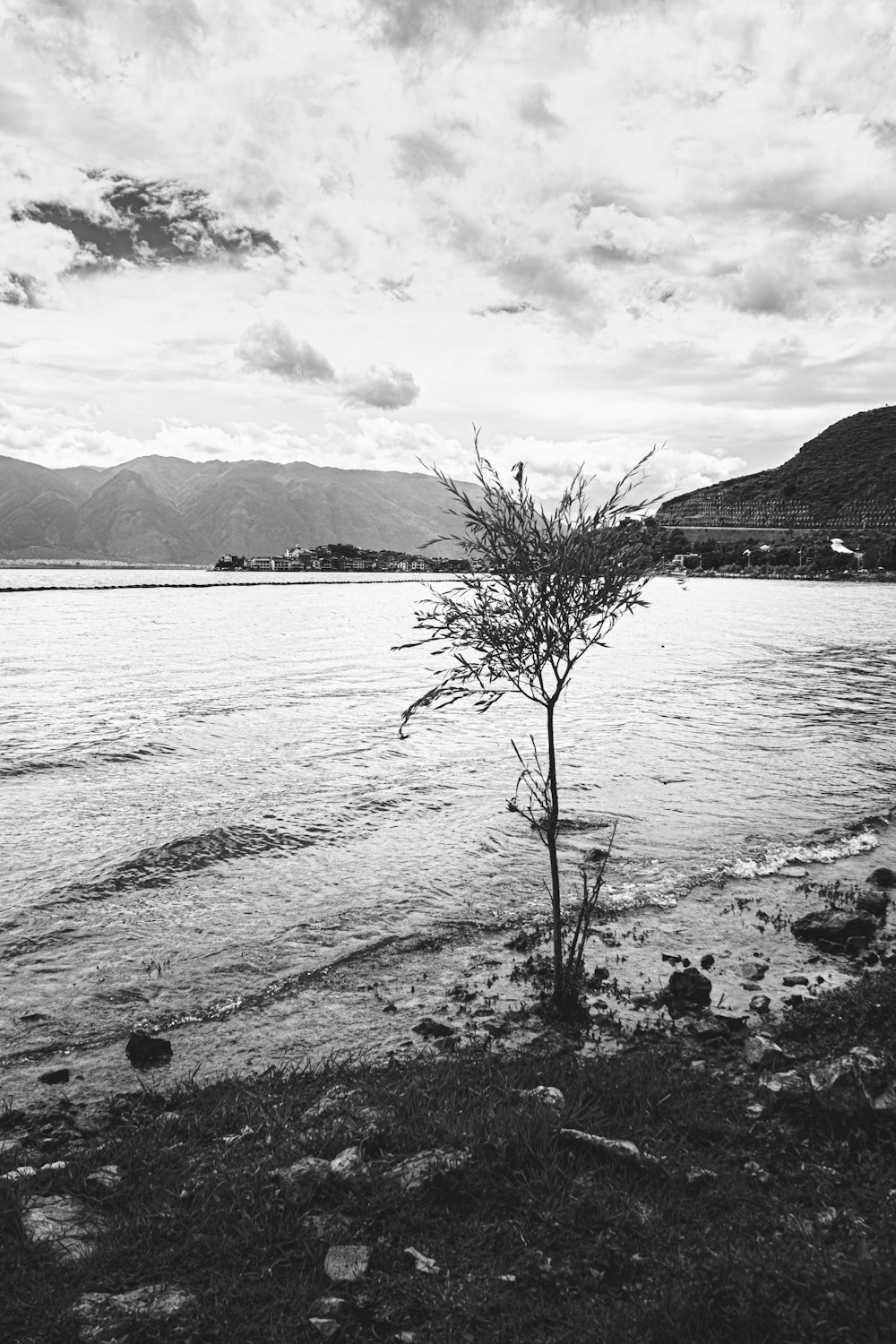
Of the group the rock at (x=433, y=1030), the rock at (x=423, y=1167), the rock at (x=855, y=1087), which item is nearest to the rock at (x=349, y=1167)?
the rock at (x=423, y=1167)

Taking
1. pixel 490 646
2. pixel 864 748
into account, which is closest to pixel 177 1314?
pixel 490 646

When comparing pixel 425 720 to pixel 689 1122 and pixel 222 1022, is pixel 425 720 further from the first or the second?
pixel 689 1122

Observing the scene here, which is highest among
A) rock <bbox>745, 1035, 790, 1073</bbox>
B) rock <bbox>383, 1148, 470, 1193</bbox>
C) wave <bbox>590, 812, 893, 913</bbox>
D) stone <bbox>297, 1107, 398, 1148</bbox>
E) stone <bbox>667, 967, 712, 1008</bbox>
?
rock <bbox>383, 1148, 470, 1193</bbox>

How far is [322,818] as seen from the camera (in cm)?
2234

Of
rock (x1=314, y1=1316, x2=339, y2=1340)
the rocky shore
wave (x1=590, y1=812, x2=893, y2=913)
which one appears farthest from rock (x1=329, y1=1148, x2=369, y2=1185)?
wave (x1=590, y1=812, x2=893, y2=913)

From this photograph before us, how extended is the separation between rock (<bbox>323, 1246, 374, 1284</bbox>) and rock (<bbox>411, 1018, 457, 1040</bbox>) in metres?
4.35

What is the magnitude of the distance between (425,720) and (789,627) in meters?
81.0

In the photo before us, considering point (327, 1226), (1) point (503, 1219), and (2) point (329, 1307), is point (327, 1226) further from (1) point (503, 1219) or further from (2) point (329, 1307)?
(1) point (503, 1219)

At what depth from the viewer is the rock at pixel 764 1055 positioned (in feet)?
30.0

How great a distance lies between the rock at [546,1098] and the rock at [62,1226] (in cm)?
419

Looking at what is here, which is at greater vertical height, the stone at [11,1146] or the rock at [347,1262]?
the rock at [347,1262]

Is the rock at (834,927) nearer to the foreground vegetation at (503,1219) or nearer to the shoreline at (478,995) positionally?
the shoreline at (478,995)

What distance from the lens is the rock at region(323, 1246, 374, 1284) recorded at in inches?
237

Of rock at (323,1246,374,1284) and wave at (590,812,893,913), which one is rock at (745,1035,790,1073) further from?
wave at (590,812,893,913)
